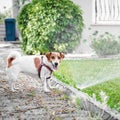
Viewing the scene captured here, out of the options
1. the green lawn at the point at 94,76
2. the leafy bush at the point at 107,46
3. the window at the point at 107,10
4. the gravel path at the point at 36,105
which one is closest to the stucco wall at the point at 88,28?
the window at the point at 107,10

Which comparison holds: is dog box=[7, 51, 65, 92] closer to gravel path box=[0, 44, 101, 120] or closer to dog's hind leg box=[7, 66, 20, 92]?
dog's hind leg box=[7, 66, 20, 92]

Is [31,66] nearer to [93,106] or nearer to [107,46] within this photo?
[93,106]

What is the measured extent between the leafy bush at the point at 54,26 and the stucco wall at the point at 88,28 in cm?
28

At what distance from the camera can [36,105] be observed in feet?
10.9

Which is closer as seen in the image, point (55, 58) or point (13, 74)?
point (55, 58)

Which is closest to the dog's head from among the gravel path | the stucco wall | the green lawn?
the gravel path

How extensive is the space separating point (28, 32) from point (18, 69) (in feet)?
7.59

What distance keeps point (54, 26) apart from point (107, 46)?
0.79m

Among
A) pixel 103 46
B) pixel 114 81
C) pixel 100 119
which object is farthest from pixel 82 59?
pixel 100 119

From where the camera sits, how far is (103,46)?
5.91 m

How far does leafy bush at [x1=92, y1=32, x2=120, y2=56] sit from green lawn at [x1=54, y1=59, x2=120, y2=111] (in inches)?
8.0

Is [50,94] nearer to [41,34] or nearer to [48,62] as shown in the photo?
[48,62]

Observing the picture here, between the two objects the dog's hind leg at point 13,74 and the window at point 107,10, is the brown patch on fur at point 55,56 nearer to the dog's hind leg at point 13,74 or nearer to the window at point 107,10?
the dog's hind leg at point 13,74

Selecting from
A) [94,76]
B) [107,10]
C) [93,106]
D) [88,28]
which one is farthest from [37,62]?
[107,10]
